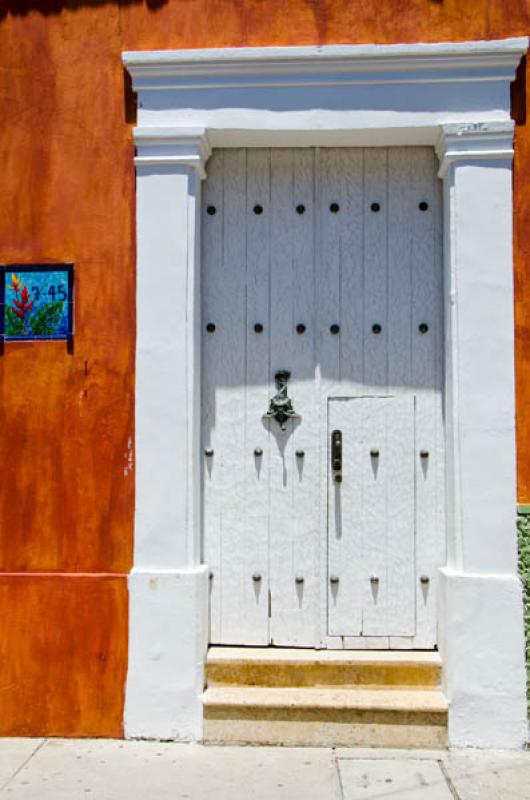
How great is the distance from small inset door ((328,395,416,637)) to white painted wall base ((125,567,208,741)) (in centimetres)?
74

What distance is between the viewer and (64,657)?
441 centimetres

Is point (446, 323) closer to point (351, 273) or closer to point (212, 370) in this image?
point (351, 273)

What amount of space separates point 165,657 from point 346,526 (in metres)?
1.12

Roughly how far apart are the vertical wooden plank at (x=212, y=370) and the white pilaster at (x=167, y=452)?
0.11m

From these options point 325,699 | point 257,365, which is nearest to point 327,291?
point 257,365

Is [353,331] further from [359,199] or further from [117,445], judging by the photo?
[117,445]

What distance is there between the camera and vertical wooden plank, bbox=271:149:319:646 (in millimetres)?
4613

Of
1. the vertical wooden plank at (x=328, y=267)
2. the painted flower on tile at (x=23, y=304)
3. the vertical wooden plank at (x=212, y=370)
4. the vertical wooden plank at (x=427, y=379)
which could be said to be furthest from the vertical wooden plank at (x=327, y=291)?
the painted flower on tile at (x=23, y=304)

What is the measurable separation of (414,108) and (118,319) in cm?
182

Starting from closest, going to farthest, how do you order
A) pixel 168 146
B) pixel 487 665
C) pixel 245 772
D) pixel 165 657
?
1. pixel 245 772
2. pixel 487 665
3. pixel 165 657
4. pixel 168 146

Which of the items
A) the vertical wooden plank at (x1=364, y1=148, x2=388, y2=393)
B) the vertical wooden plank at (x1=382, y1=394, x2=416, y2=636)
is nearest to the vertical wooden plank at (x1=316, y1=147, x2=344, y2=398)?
the vertical wooden plank at (x1=364, y1=148, x2=388, y2=393)

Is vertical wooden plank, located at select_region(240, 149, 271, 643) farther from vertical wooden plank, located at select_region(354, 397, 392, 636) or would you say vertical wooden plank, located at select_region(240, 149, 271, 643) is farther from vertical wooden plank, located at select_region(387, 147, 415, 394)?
vertical wooden plank, located at select_region(387, 147, 415, 394)

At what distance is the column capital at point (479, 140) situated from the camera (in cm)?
439

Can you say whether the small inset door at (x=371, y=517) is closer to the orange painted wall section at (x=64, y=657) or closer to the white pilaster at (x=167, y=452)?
the white pilaster at (x=167, y=452)
